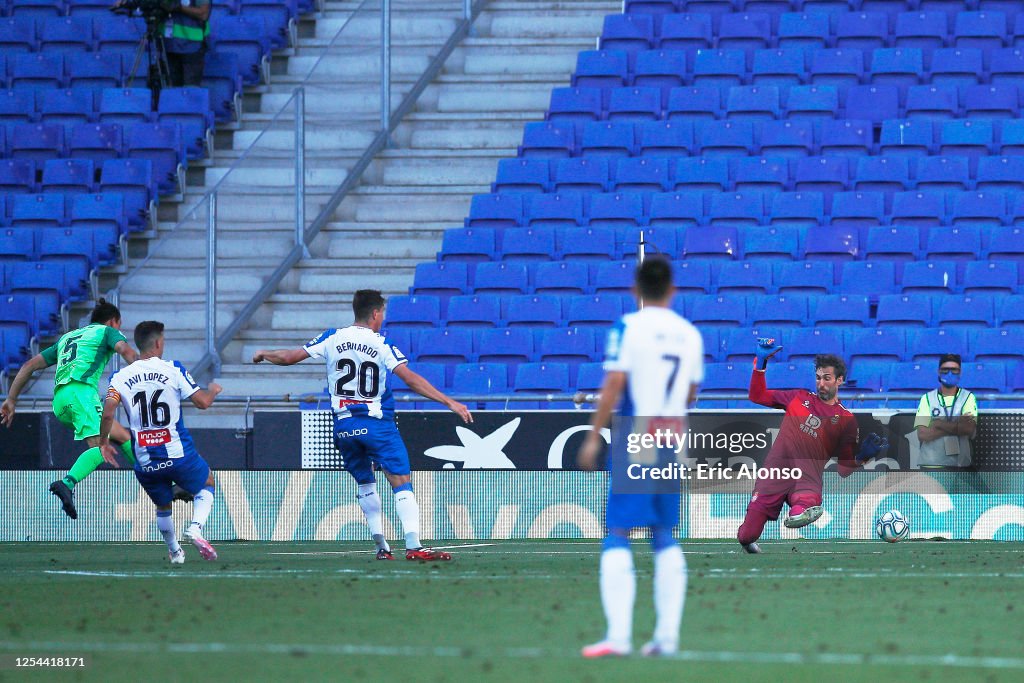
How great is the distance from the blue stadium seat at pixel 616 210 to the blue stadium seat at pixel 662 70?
9.65 ft

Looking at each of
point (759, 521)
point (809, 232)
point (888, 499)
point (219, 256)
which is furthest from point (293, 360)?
point (809, 232)

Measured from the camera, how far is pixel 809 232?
20547 millimetres

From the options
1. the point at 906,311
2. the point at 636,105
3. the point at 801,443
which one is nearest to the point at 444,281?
the point at 636,105

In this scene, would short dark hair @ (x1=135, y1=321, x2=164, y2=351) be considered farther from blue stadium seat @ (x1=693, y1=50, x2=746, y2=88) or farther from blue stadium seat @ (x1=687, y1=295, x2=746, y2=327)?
blue stadium seat @ (x1=693, y1=50, x2=746, y2=88)

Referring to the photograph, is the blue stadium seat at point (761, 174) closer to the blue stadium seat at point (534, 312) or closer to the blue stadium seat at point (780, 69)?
the blue stadium seat at point (780, 69)

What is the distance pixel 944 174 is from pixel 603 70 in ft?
18.0

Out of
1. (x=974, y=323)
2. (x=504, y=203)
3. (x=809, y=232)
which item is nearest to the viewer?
(x=974, y=323)

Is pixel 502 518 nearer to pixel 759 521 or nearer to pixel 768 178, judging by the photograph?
pixel 759 521

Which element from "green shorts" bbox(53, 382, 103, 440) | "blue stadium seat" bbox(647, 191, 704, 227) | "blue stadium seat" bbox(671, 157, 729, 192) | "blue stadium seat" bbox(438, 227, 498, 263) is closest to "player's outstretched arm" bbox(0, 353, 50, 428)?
"green shorts" bbox(53, 382, 103, 440)

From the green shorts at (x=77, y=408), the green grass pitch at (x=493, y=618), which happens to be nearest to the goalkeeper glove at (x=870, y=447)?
the green grass pitch at (x=493, y=618)

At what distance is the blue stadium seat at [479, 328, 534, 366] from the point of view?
19.5 meters

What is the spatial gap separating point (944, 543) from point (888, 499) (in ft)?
3.69

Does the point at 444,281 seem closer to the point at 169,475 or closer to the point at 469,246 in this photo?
the point at 469,246

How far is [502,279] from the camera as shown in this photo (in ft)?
67.8
